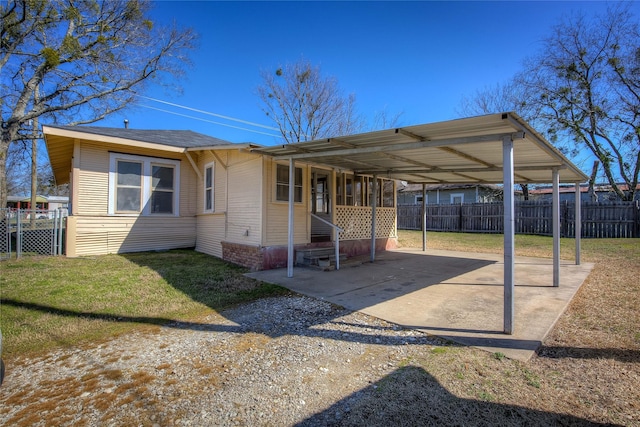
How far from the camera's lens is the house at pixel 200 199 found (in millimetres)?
7750

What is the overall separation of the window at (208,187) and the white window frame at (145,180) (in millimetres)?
978

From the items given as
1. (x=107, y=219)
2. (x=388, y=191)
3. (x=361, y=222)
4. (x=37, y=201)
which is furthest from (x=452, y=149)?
(x=37, y=201)

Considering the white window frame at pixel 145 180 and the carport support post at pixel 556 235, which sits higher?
the white window frame at pixel 145 180

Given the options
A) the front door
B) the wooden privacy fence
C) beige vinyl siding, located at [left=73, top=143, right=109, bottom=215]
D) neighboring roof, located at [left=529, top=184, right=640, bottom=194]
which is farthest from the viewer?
neighboring roof, located at [left=529, top=184, right=640, bottom=194]

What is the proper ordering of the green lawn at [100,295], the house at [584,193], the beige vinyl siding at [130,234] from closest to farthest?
the green lawn at [100,295]
the beige vinyl siding at [130,234]
the house at [584,193]

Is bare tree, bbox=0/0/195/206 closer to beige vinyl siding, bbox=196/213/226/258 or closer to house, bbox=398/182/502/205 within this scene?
beige vinyl siding, bbox=196/213/226/258

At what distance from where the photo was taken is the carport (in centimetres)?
364

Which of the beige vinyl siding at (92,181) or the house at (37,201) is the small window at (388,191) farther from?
the house at (37,201)

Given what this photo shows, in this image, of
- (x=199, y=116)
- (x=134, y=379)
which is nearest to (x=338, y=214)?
(x=134, y=379)

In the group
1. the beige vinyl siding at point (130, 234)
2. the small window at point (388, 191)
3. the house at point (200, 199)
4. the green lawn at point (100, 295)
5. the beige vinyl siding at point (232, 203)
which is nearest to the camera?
the green lawn at point (100, 295)

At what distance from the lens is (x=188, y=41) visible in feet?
52.7

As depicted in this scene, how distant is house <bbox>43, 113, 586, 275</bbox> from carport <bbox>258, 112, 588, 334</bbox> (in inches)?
2.0

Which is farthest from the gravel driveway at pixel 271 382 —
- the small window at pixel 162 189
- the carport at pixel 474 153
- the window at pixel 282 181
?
the small window at pixel 162 189

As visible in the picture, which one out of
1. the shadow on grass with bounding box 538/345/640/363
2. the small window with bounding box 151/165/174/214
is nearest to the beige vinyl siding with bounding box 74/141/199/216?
the small window with bounding box 151/165/174/214
